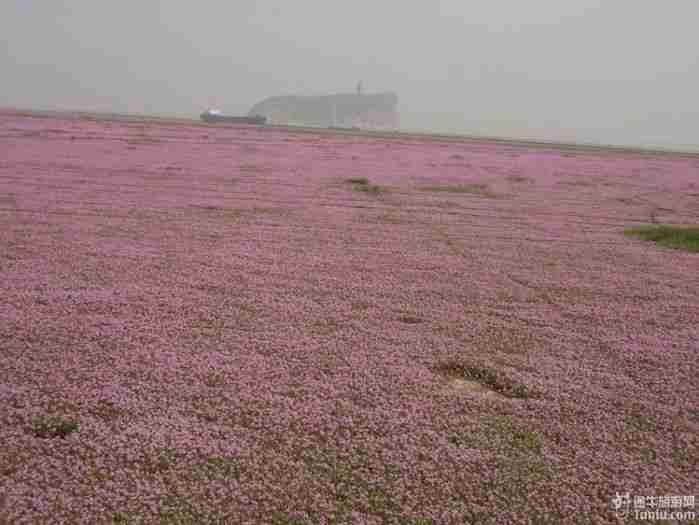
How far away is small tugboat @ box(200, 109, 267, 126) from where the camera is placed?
64.6m

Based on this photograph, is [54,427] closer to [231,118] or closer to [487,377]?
[487,377]

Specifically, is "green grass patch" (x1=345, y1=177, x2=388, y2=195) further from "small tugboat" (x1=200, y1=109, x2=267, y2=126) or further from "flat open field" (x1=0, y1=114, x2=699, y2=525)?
"small tugboat" (x1=200, y1=109, x2=267, y2=126)

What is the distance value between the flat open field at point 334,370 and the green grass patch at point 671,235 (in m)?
0.70

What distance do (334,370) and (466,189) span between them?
1352 cm

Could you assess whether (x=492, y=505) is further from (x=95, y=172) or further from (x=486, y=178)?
(x=486, y=178)

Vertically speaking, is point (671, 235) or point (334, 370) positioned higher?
point (671, 235)

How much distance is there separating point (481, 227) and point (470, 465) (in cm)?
851

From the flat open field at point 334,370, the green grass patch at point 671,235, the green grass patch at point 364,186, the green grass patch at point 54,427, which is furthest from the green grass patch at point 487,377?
the green grass patch at point 364,186

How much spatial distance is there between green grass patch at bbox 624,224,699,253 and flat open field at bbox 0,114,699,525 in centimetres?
70

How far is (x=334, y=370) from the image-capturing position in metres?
4.97

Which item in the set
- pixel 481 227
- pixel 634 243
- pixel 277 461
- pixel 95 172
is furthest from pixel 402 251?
pixel 95 172

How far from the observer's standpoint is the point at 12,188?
12969 millimetres

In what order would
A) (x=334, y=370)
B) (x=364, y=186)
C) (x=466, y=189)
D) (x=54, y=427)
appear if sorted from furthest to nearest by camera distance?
(x=466, y=189)
(x=364, y=186)
(x=334, y=370)
(x=54, y=427)

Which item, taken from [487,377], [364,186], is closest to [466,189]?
[364,186]
